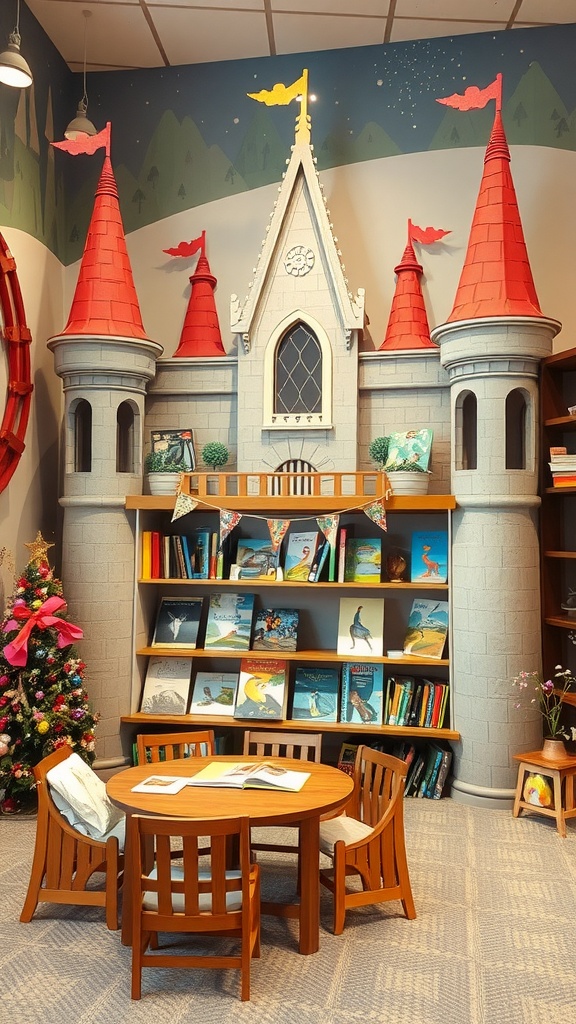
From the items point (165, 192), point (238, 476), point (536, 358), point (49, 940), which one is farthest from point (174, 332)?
point (49, 940)

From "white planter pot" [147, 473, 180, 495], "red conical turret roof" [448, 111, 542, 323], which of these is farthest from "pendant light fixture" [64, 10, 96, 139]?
"red conical turret roof" [448, 111, 542, 323]

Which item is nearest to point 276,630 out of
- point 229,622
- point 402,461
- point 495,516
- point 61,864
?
point 229,622

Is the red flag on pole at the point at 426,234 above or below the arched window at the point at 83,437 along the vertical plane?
above

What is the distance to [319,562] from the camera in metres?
5.42

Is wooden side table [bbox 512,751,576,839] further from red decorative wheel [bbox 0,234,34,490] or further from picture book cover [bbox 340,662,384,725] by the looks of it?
red decorative wheel [bbox 0,234,34,490]

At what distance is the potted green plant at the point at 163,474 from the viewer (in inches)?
222

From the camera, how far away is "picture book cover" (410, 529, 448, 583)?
17.7ft

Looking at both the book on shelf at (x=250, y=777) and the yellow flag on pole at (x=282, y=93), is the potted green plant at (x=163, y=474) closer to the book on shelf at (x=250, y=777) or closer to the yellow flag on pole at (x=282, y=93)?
the book on shelf at (x=250, y=777)

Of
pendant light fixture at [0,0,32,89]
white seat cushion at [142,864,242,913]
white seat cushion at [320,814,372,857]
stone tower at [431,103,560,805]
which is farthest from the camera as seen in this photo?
stone tower at [431,103,560,805]

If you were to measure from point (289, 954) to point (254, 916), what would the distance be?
25cm

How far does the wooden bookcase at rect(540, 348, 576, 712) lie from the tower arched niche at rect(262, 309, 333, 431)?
145cm

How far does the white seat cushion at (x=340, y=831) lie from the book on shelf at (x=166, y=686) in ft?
6.64

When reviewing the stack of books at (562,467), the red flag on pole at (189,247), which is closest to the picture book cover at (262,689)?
the stack of books at (562,467)

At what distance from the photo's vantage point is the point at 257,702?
5418mm
